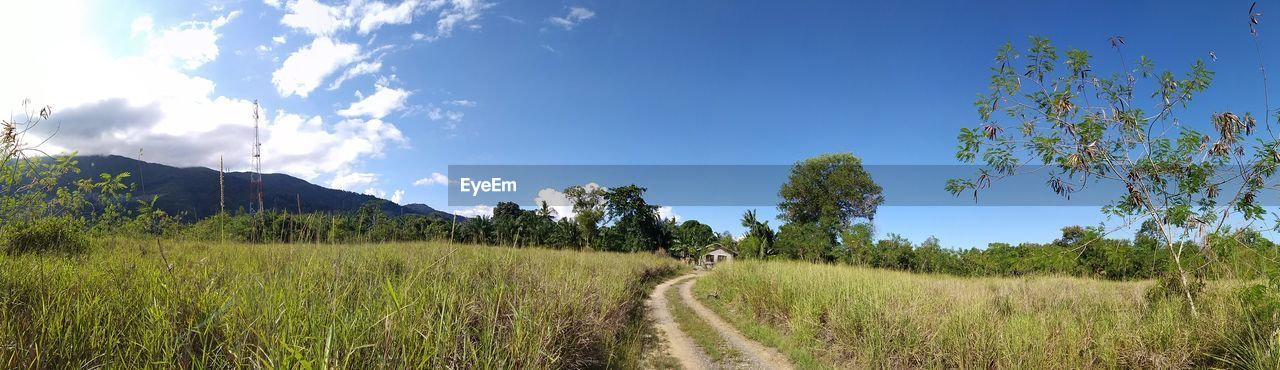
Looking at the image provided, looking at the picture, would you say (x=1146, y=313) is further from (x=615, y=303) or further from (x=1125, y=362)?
(x=615, y=303)

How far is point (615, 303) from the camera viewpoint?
868 centimetres

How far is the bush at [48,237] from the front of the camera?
5.84 meters

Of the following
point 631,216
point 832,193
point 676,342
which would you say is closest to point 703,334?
point 676,342

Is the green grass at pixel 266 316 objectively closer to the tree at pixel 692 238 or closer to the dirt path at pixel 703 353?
the dirt path at pixel 703 353

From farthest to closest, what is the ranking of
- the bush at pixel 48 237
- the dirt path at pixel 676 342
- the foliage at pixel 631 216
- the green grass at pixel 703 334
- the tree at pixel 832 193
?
the foliage at pixel 631 216 → the tree at pixel 832 193 → the green grass at pixel 703 334 → the dirt path at pixel 676 342 → the bush at pixel 48 237

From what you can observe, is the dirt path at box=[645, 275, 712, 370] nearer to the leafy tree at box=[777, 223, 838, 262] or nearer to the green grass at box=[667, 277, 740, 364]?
the green grass at box=[667, 277, 740, 364]

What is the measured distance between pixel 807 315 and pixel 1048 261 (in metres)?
3.95

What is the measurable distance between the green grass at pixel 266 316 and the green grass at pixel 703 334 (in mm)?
3055

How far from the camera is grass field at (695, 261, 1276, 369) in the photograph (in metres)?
5.26

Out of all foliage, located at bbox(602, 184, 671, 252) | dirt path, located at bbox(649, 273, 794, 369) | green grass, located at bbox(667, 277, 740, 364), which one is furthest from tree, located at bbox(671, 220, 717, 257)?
dirt path, located at bbox(649, 273, 794, 369)

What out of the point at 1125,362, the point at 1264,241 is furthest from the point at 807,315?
the point at 1264,241

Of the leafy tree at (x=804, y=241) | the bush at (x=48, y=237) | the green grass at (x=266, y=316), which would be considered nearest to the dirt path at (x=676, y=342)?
the green grass at (x=266, y=316)

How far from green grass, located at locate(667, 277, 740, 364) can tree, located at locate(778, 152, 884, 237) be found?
27947 millimetres

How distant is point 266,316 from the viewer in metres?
2.68
